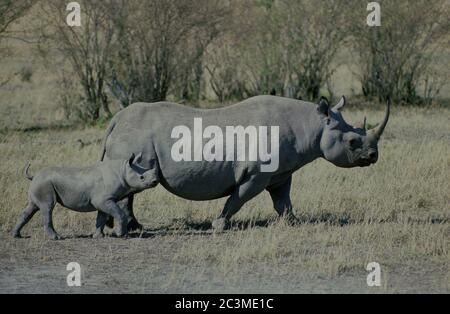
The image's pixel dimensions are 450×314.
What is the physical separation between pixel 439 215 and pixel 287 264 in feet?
11.3

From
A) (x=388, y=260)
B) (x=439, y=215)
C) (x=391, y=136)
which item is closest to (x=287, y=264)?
(x=388, y=260)

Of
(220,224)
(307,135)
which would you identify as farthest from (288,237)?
(307,135)

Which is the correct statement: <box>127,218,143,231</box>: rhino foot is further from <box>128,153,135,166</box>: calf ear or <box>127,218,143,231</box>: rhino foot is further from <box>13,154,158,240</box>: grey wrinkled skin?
<box>128,153,135,166</box>: calf ear

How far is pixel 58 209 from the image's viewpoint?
12.3 m

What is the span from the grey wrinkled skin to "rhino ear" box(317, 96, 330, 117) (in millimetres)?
2091

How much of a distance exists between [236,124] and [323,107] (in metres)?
1.03

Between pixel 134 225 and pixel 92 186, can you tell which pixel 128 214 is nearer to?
pixel 134 225

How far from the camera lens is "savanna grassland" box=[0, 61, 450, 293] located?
8781 millimetres

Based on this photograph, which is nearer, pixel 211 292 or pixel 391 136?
pixel 211 292

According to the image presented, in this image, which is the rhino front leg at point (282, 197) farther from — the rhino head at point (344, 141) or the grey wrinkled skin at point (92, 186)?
the grey wrinkled skin at point (92, 186)

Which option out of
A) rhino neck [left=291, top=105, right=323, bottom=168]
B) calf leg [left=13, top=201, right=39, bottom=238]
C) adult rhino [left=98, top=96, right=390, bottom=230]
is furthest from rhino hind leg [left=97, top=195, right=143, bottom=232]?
rhino neck [left=291, top=105, right=323, bottom=168]

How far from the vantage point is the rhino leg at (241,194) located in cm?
1090

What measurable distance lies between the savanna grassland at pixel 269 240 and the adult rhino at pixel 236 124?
48 cm

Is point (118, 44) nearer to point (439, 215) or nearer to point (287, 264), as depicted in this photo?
point (439, 215)
